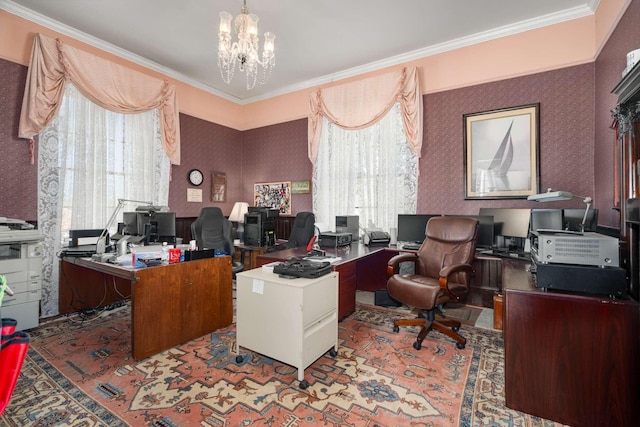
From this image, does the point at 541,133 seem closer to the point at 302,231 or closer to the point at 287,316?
the point at 302,231

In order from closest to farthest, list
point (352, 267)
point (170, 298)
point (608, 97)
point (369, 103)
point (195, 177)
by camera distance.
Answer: point (170, 298) < point (608, 97) < point (352, 267) < point (369, 103) < point (195, 177)

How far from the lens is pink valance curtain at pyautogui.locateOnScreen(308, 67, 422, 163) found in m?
3.99

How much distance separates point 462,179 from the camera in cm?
380

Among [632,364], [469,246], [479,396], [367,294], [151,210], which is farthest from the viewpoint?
[367,294]

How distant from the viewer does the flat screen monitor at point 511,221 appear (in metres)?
3.21

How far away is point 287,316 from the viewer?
2.00 m

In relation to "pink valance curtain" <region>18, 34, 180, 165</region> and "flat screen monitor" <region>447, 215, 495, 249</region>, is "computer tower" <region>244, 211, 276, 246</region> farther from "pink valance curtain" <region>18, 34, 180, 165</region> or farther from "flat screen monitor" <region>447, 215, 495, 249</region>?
"flat screen monitor" <region>447, 215, 495, 249</region>

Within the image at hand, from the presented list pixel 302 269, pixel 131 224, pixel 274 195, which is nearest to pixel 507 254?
pixel 302 269

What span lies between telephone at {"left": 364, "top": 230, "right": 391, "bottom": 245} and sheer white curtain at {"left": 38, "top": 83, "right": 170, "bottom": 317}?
121 inches

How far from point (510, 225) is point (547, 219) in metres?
0.56

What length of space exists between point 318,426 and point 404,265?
251 centimetres

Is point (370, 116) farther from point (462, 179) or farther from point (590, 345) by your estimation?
point (590, 345)

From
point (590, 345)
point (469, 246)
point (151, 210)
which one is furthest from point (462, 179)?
point (151, 210)

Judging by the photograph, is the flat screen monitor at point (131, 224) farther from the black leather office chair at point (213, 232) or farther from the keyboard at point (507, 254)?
the keyboard at point (507, 254)
